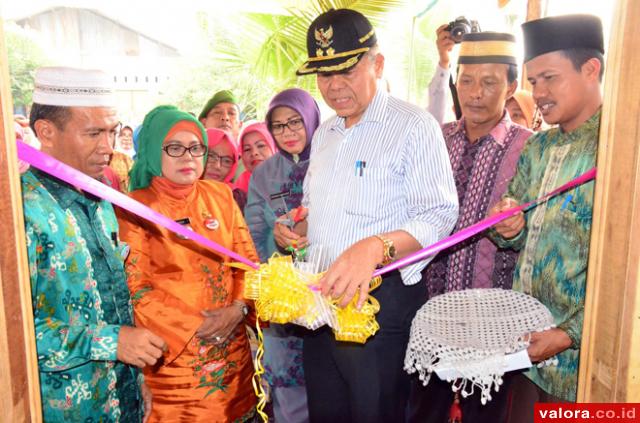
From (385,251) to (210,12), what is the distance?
27.6 feet

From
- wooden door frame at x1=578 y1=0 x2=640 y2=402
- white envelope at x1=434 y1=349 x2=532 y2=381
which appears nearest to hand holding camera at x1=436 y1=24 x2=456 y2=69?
wooden door frame at x1=578 y1=0 x2=640 y2=402

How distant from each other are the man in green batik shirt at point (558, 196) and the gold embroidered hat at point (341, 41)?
0.73m

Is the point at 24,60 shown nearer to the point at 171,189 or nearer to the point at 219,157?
the point at 219,157

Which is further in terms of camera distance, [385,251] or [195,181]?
[195,181]

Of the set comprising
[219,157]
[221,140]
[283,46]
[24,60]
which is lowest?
[219,157]

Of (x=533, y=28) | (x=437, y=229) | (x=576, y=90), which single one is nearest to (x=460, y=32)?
(x=533, y=28)

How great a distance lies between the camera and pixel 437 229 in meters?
1.76

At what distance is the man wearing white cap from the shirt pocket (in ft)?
2.86

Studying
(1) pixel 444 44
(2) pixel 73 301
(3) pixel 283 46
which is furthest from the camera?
(3) pixel 283 46

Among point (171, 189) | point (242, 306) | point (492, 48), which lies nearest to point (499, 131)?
point (492, 48)

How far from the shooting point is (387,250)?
1.65 meters

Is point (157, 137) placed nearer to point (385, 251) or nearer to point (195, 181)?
point (195, 181)

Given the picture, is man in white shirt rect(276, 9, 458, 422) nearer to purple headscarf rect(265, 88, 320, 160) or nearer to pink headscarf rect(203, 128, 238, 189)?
purple headscarf rect(265, 88, 320, 160)

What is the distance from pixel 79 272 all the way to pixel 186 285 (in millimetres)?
564
